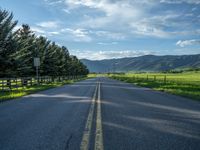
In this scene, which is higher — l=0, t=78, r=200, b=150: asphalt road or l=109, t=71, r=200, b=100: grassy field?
l=0, t=78, r=200, b=150: asphalt road

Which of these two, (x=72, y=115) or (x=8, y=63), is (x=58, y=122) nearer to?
(x=72, y=115)

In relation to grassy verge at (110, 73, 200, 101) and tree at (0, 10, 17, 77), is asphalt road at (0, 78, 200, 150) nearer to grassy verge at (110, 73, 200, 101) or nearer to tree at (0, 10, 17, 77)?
grassy verge at (110, 73, 200, 101)

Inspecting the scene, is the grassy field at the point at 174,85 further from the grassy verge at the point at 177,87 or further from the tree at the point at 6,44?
the tree at the point at 6,44

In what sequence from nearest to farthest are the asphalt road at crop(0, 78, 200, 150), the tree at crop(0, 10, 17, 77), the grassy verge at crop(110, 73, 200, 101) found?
the asphalt road at crop(0, 78, 200, 150), the grassy verge at crop(110, 73, 200, 101), the tree at crop(0, 10, 17, 77)

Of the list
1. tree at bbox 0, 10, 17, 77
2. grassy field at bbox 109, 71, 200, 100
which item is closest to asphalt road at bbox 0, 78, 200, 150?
grassy field at bbox 109, 71, 200, 100

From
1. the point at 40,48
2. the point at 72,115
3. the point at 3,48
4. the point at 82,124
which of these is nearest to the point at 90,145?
the point at 82,124

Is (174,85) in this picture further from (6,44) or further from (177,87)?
(6,44)

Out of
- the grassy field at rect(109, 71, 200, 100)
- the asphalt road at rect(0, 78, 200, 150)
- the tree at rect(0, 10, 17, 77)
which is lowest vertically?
the grassy field at rect(109, 71, 200, 100)

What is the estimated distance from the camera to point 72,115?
9930 mm

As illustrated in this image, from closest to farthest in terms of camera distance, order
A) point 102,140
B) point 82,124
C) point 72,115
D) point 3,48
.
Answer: point 102,140 < point 82,124 < point 72,115 < point 3,48

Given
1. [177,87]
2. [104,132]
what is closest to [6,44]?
[177,87]

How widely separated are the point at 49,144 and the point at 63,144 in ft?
0.86

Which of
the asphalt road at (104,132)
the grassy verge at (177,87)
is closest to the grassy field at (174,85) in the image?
the grassy verge at (177,87)

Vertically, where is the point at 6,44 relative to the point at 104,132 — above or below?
above
